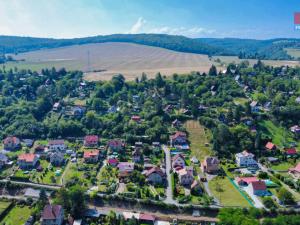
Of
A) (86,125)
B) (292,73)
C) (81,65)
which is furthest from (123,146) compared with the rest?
(81,65)

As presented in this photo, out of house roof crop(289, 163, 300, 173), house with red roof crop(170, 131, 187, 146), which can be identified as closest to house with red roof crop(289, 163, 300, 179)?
house roof crop(289, 163, 300, 173)

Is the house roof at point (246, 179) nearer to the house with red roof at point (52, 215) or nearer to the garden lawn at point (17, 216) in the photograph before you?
the house with red roof at point (52, 215)

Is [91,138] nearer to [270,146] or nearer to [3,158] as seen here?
[3,158]

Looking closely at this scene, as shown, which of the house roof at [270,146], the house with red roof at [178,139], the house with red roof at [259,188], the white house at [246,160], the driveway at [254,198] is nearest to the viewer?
the driveway at [254,198]

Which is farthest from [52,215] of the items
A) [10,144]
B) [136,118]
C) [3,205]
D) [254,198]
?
[136,118]

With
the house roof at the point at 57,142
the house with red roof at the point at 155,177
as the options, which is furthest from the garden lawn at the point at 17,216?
the house roof at the point at 57,142

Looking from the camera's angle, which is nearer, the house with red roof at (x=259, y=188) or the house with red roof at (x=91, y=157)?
the house with red roof at (x=259, y=188)

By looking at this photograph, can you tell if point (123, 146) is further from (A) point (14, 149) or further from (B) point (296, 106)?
(B) point (296, 106)
